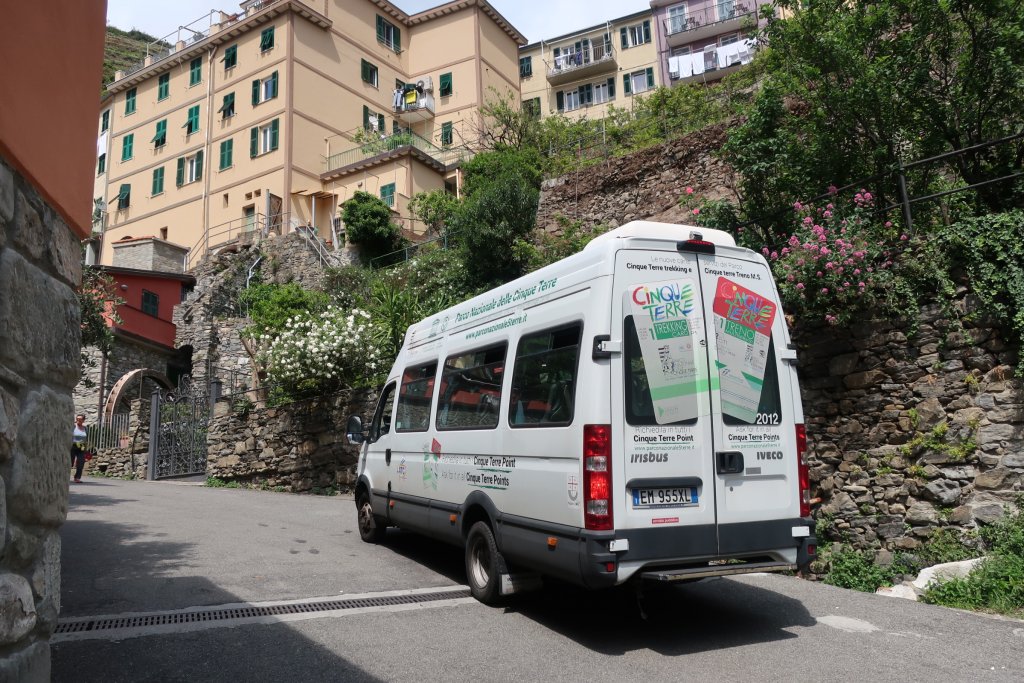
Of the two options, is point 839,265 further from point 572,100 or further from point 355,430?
point 572,100

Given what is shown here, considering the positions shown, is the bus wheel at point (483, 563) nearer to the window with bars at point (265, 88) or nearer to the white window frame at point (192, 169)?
the window with bars at point (265, 88)

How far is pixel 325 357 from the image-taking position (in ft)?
50.5

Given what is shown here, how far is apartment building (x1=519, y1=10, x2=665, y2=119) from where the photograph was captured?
37.6 meters

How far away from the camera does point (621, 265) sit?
16.9 ft

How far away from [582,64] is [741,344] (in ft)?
118

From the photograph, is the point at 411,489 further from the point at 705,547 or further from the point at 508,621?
the point at 705,547

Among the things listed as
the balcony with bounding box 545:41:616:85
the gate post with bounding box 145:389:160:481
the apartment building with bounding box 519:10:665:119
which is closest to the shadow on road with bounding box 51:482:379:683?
the gate post with bounding box 145:389:160:481

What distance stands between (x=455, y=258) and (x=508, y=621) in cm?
1632

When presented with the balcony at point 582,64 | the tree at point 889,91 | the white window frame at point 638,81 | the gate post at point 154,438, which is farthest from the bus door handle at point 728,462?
the balcony at point 582,64

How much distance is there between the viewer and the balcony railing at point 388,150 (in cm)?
3216

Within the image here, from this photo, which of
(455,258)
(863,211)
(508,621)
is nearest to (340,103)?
(455,258)

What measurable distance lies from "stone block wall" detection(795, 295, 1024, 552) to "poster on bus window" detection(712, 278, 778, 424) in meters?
2.67

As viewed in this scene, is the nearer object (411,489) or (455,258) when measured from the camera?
(411,489)

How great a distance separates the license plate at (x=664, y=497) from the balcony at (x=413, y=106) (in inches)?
1327
